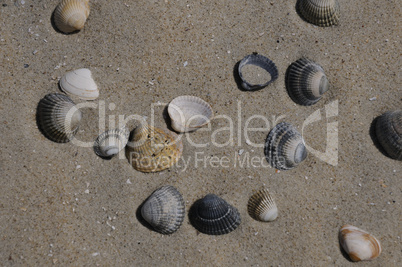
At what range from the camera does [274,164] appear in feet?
11.5

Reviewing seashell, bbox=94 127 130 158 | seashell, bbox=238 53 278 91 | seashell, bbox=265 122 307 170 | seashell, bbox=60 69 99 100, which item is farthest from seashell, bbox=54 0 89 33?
seashell, bbox=265 122 307 170

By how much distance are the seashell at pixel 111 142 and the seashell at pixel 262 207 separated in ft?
5.06

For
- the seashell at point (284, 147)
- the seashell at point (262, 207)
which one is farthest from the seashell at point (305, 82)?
the seashell at point (262, 207)

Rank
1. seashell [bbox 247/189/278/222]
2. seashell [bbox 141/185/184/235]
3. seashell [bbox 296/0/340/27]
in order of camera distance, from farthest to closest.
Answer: seashell [bbox 296/0/340/27] < seashell [bbox 247/189/278/222] < seashell [bbox 141/185/184/235]

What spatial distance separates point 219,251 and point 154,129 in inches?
59.1

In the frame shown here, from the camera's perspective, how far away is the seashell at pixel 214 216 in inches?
128

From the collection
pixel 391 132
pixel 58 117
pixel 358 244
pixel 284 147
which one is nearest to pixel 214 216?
pixel 284 147

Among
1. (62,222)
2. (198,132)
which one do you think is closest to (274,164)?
(198,132)

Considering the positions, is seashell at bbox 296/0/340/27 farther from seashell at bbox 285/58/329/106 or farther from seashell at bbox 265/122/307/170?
seashell at bbox 265/122/307/170

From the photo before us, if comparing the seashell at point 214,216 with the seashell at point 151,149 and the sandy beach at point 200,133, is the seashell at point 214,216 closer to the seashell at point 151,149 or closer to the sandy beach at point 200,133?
the sandy beach at point 200,133

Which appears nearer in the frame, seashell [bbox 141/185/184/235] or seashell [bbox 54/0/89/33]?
seashell [bbox 141/185/184/235]

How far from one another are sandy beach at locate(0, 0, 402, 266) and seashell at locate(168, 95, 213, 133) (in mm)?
117

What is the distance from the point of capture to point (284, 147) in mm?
3447

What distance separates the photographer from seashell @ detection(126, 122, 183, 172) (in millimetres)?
3412
